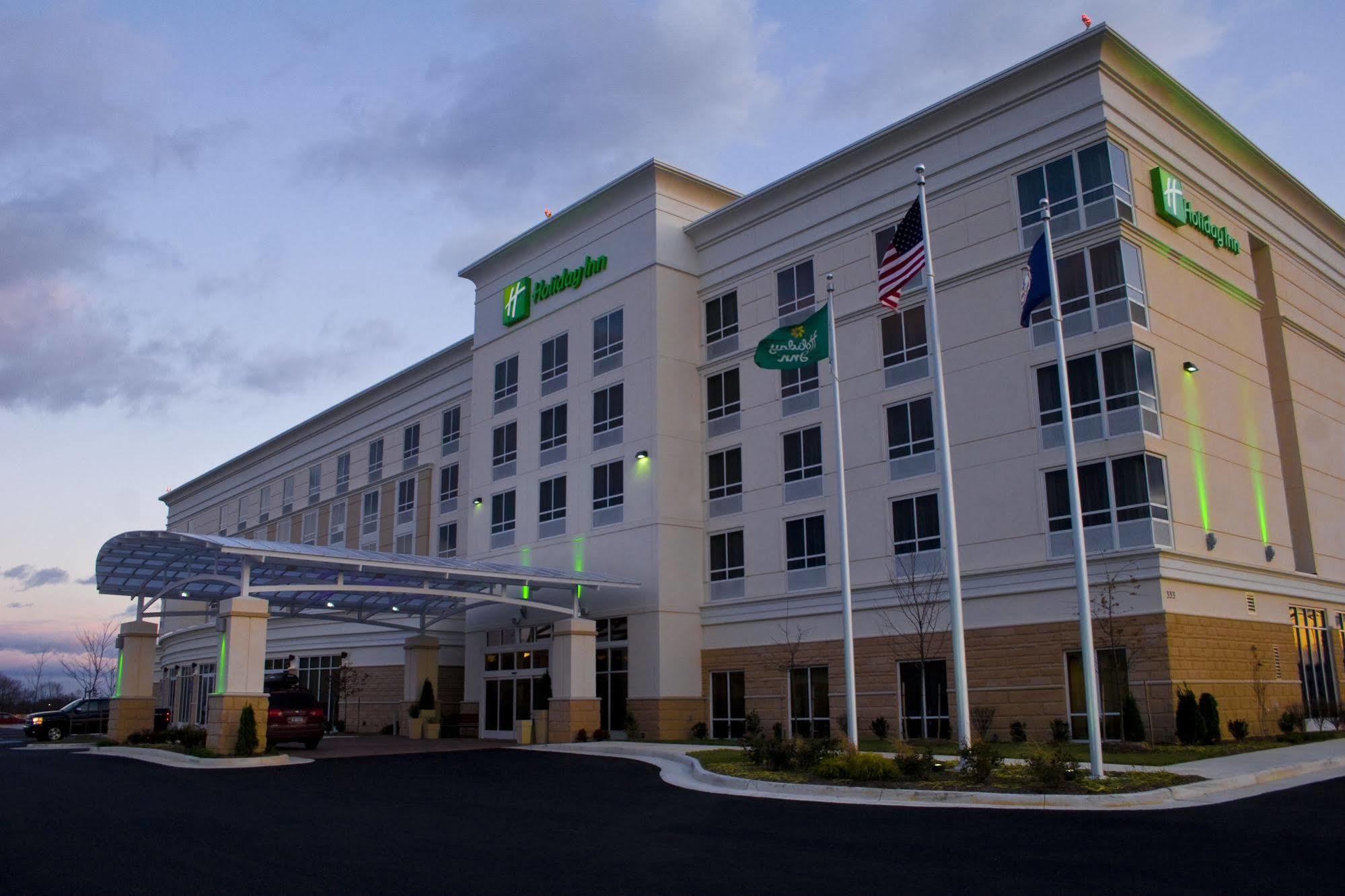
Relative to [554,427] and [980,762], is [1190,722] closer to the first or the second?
[980,762]

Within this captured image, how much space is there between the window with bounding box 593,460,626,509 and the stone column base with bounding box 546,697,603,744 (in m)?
6.30

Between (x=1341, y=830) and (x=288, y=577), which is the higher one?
(x=288, y=577)

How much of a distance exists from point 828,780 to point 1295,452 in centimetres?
2194

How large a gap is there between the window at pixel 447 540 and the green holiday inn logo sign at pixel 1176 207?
1205 inches

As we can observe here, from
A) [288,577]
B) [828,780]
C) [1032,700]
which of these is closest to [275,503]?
[288,577]

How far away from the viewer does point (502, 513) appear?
4081 cm

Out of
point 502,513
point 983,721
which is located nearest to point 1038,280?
point 983,721

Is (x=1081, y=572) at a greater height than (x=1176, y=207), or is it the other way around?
(x=1176, y=207)

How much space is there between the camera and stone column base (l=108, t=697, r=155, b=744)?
34.0 meters

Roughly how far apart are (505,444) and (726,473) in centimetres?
1025

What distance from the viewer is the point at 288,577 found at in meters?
34.7

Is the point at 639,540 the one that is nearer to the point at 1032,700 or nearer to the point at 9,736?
the point at 1032,700

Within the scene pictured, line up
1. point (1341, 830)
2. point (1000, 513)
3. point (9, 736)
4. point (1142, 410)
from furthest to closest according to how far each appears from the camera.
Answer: point (9, 736) → point (1000, 513) → point (1142, 410) → point (1341, 830)

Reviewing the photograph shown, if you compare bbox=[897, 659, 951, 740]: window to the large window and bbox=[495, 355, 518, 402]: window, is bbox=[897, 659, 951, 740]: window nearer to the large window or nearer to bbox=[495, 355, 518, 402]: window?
the large window
